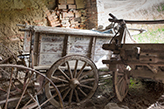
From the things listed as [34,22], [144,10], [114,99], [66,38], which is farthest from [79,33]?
[144,10]

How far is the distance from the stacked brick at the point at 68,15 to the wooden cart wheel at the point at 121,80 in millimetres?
3478

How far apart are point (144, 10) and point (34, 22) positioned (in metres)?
5.11

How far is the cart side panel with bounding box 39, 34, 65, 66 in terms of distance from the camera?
2.72 metres

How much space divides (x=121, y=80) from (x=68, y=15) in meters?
3.83

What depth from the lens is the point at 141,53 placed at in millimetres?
2252

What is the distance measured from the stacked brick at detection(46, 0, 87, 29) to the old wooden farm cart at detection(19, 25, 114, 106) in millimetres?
3021

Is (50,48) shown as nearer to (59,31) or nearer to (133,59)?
(59,31)

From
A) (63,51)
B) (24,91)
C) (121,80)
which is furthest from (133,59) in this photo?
(24,91)

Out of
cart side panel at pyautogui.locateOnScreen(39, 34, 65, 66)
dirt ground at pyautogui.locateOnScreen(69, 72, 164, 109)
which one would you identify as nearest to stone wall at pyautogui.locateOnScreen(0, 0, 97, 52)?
cart side panel at pyautogui.locateOnScreen(39, 34, 65, 66)

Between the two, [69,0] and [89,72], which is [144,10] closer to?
[69,0]

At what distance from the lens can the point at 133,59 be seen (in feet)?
8.25

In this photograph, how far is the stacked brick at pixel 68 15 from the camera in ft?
18.7

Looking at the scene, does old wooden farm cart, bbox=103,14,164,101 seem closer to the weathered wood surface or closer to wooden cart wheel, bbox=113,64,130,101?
wooden cart wheel, bbox=113,64,130,101

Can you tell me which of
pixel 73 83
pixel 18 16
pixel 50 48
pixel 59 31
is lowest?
pixel 73 83
